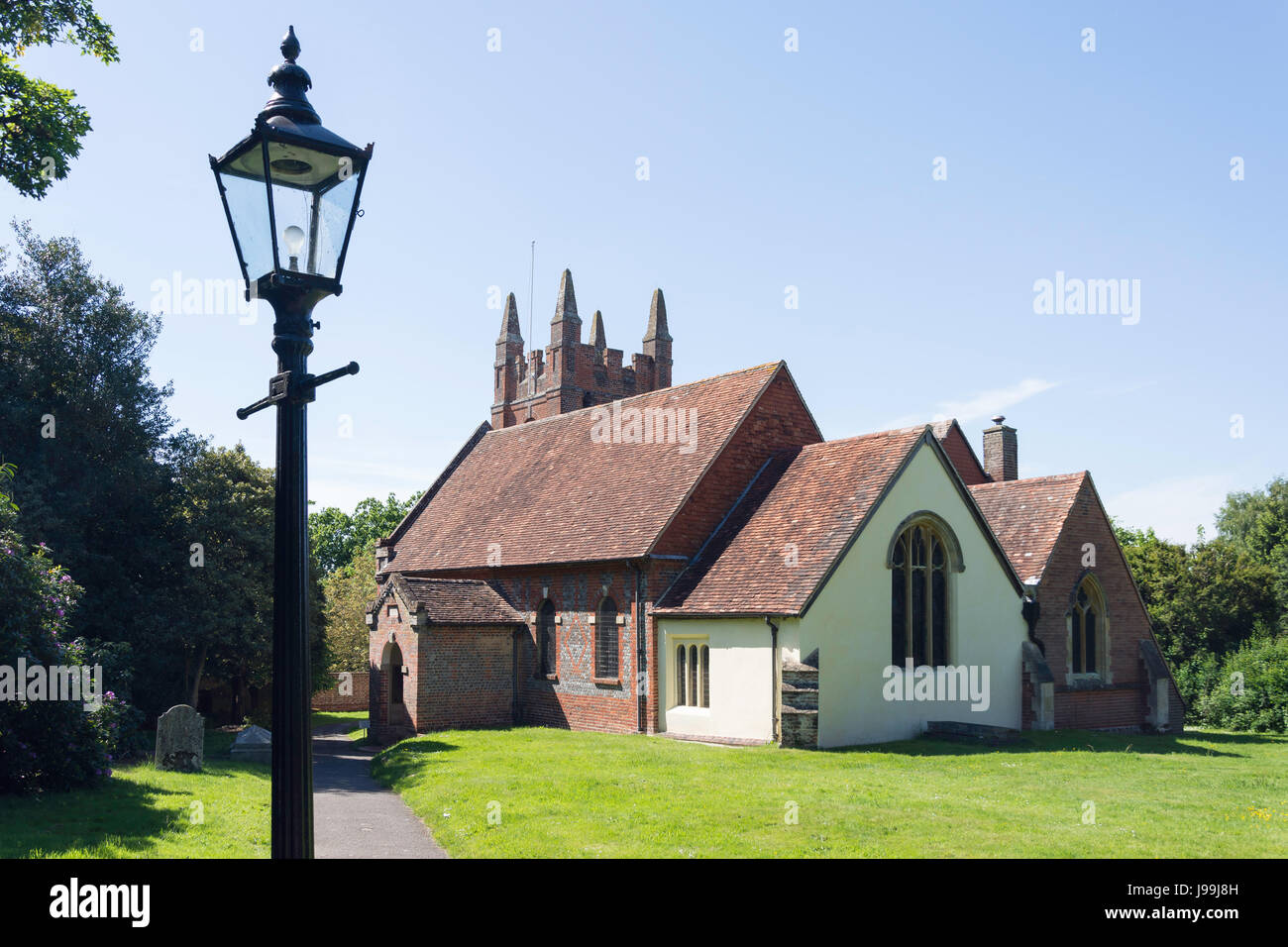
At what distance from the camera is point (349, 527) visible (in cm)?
9456

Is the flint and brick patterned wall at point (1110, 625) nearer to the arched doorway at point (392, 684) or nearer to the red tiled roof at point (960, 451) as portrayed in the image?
the red tiled roof at point (960, 451)

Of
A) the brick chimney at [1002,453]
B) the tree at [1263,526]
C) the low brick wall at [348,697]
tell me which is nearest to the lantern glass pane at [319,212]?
the brick chimney at [1002,453]

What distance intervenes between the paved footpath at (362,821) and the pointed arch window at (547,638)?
6.90 meters

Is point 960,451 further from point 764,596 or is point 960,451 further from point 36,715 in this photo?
point 36,715

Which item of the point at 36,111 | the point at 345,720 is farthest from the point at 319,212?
the point at 345,720

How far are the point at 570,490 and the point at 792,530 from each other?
375 inches

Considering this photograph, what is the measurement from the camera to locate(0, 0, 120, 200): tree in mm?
17666

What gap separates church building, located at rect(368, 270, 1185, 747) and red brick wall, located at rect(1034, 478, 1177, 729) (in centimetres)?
7

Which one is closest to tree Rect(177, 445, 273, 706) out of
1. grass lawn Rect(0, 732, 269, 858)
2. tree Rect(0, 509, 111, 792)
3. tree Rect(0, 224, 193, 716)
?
tree Rect(0, 224, 193, 716)

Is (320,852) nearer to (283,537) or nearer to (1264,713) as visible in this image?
(283,537)

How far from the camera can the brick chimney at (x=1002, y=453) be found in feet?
123

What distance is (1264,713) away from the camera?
3406 centimetres
